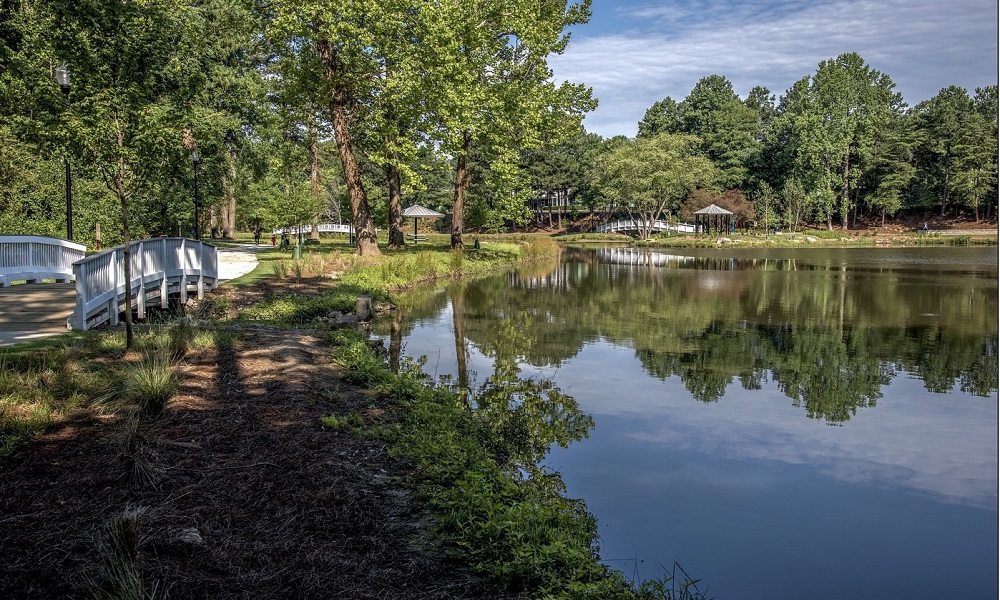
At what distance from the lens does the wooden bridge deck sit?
1145 centimetres

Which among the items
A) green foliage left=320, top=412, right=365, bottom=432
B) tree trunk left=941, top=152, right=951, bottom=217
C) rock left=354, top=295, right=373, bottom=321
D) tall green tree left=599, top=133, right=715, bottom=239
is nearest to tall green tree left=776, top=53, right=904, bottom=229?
tree trunk left=941, top=152, right=951, bottom=217

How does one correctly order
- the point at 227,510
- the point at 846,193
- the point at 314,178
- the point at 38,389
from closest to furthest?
the point at 227,510, the point at 38,389, the point at 314,178, the point at 846,193

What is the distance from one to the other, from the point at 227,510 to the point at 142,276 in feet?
31.4

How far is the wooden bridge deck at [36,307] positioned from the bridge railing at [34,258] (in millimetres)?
1606

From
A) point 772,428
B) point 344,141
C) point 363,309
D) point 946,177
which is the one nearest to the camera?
point 772,428

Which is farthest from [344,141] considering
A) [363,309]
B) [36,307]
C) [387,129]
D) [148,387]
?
[148,387]

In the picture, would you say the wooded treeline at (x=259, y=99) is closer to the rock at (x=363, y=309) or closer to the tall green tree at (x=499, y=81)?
the tall green tree at (x=499, y=81)

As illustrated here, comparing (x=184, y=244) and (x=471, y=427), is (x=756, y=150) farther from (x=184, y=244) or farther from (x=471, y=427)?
(x=471, y=427)

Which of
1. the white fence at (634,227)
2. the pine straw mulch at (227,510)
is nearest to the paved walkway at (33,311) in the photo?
the pine straw mulch at (227,510)

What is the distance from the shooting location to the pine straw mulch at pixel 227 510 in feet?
14.0

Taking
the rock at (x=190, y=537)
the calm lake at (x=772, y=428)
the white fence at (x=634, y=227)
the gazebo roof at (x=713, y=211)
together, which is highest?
the gazebo roof at (x=713, y=211)

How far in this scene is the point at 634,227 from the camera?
252ft

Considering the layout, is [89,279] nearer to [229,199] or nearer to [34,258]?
[34,258]

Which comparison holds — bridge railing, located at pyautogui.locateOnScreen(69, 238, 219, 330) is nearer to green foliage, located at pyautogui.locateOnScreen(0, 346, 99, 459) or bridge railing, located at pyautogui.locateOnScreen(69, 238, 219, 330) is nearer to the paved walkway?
the paved walkway
